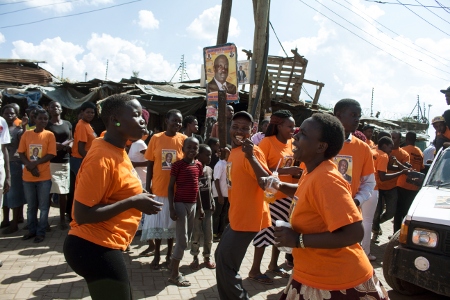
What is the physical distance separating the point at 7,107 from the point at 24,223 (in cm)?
215

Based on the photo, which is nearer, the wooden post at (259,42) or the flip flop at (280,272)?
the flip flop at (280,272)

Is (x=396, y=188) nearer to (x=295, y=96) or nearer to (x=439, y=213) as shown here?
(x=439, y=213)

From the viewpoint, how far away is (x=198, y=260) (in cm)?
533

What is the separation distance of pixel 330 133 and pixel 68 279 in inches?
150

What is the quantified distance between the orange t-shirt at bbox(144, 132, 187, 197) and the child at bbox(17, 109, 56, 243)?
2008 mm

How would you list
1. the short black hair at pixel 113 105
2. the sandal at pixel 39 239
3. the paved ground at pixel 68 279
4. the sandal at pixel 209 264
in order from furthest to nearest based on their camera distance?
the sandal at pixel 39 239 < the sandal at pixel 209 264 < the paved ground at pixel 68 279 < the short black hair at pixel 113 105

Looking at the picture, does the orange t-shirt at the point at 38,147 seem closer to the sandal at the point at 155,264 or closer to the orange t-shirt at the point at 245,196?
the sandal at the point at 155,264

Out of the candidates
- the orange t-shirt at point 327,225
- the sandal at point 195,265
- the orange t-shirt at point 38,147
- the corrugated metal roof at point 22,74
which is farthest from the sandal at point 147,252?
the corrugated metal roof at point 22,74

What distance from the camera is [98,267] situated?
94.9 inches

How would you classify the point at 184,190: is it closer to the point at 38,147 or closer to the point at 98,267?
the point at 98,267

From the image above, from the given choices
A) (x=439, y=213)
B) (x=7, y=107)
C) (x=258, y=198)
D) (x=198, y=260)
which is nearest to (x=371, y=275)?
(x=258, y=198)

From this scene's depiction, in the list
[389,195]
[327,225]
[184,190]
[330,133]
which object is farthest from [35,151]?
[389,195]

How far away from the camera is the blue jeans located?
613cm

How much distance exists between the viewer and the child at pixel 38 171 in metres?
6.10
